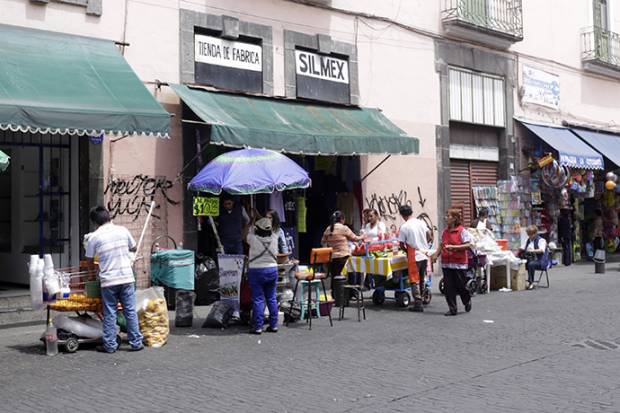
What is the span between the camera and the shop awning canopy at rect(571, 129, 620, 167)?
21.2 meters

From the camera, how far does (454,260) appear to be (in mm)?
11367

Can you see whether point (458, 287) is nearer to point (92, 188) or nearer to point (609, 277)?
point (92, 188)

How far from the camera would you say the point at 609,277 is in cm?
1712

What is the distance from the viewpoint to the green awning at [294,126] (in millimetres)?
11852

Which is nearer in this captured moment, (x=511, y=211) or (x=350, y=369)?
(x=350, y=369)

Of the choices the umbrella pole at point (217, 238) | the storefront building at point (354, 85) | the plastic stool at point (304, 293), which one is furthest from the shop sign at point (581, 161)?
the plastic stool at point (304, 293)

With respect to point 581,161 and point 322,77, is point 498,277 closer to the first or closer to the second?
point 322,77

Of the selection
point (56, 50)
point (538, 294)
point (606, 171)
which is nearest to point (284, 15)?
point (56, 50)

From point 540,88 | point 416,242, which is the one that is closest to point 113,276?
point 416,242

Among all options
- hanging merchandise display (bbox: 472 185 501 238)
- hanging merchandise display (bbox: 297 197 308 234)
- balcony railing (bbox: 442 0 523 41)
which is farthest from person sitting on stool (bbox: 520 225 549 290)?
balcony railing (bbox: 442 0 523 41)

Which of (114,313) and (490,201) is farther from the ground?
(490,201)

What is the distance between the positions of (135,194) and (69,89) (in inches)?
98.1

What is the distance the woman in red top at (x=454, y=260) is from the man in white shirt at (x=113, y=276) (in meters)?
4.91

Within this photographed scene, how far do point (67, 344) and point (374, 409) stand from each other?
13.5 feet
